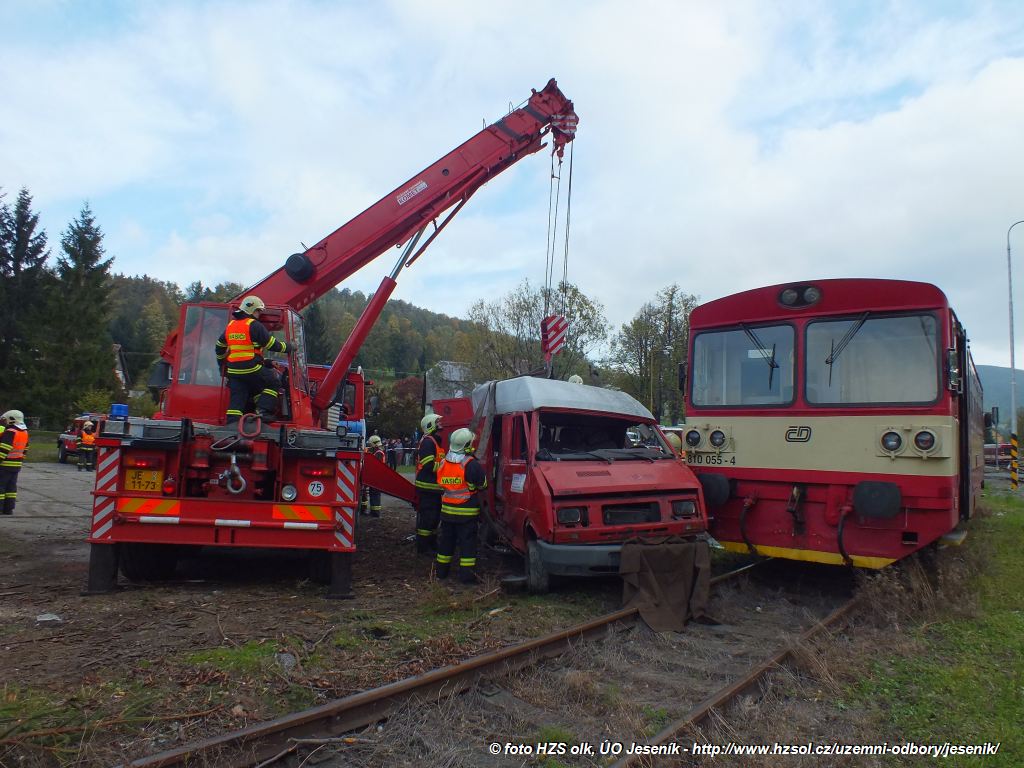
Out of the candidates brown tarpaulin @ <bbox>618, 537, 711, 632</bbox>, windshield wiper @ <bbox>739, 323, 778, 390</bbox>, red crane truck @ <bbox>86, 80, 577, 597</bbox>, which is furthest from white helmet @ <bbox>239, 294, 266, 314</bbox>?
windshield wiper @ <bbox>739, 323, 778, 390</bbox>

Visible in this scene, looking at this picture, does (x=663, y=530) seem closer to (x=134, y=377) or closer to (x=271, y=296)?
(x=271, y=296)

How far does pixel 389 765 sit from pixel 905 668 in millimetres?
3771

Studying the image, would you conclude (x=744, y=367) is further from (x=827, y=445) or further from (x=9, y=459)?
(x=9, y=459)

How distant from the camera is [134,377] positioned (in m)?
48.4

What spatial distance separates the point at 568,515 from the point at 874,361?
133 inches

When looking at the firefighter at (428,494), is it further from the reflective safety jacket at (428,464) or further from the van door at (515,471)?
the van door at (515,471)

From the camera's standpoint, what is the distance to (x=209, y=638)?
17.1ft

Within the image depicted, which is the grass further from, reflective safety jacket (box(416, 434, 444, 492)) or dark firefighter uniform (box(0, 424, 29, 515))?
dark firefighter uniform (box(0, 424, 29, 515))

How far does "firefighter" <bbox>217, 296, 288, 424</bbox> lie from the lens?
671cm

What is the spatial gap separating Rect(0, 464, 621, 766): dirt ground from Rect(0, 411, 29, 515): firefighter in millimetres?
3225

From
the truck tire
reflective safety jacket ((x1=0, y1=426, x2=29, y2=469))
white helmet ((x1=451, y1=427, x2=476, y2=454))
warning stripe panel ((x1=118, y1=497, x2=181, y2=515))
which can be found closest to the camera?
warning stripe panel ((x1=118, y1=497, x2=181, y2=515))

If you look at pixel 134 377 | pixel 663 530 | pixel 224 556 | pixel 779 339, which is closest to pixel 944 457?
pixel 779 339

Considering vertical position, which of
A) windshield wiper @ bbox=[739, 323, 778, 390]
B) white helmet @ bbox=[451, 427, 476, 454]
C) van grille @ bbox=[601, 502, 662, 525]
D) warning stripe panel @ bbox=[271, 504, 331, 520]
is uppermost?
windshield wiper @ bbox=[739, 323, 778, 390]

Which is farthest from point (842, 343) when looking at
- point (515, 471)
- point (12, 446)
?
point (12, 446)
